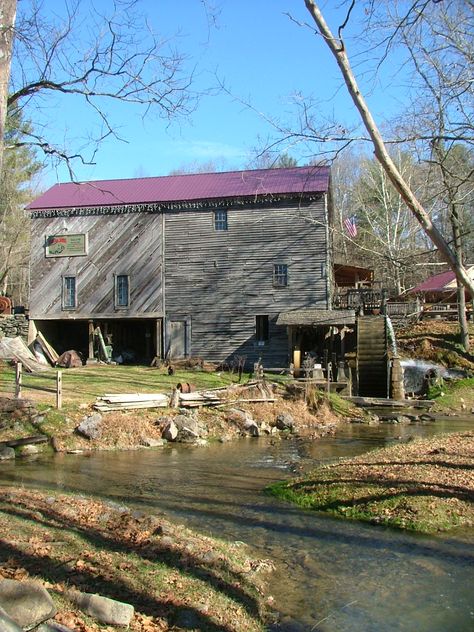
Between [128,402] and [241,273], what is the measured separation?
41.7 ft

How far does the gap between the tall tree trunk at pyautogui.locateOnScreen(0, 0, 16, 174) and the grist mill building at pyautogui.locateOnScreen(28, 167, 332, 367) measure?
67.4ft

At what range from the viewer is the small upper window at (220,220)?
1163 inches

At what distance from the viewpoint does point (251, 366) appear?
94.3 feet

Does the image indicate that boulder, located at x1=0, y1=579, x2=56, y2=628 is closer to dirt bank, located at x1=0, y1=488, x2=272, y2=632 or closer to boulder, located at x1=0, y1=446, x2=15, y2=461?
dirt bank, located at x1=0, y1=488, x2=272, y2=632

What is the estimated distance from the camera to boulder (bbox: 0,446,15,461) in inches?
540

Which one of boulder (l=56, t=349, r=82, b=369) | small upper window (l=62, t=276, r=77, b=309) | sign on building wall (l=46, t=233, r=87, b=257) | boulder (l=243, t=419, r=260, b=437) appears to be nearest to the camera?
boulder (l=243, t=419, r=260, b=437)

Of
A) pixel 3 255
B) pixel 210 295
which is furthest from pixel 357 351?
pixel 3 255

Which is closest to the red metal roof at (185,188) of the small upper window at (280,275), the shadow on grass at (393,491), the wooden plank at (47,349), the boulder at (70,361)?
the small upper window at (280,275)

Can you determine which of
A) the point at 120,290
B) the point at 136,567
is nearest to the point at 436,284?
the point at 120,290

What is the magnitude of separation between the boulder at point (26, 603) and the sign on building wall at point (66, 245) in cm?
2784

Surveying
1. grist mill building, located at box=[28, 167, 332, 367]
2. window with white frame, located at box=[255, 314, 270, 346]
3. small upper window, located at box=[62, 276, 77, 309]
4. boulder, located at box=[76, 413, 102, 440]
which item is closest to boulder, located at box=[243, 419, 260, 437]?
boulder, located at box=[76, 413, 102, 440]

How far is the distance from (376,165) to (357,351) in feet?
46.3

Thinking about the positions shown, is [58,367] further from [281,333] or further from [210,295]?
[281,333]

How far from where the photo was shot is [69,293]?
31484 mm
